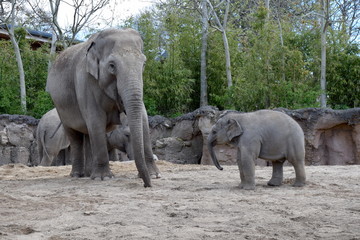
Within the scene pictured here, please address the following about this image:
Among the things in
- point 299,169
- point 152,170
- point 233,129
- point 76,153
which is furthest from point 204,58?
point 299,169

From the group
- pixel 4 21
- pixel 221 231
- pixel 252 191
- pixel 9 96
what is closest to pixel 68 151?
pixel 9 96

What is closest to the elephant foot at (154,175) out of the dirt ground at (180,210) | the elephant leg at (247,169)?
the dirt ground at (180,210)

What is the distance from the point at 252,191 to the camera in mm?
5984

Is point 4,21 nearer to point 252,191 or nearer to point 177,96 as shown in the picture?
point 177,96

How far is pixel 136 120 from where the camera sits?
258 inches

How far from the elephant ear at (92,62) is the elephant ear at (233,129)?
1985mm

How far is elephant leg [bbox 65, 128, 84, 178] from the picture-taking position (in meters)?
8.38

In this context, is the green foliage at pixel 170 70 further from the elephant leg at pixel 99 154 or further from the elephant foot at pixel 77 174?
the elephant leg at pixel 99 154

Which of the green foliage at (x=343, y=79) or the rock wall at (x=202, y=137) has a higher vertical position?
the green foliage at (x=343, y=79)

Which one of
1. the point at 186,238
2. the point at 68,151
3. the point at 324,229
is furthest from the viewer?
the point at 68,151

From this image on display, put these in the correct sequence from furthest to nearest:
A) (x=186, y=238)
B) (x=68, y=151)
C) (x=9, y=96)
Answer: (x=9, y=96) → (x=68, y=151) → (x=186, y=238)

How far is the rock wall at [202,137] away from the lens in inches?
508

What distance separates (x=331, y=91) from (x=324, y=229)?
1474 centimetres

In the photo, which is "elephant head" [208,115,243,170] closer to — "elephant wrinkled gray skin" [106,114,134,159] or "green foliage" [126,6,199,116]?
"elephant wrinkled gray skin" [106,114,134,159]
